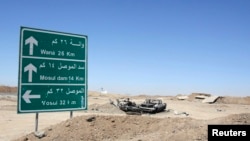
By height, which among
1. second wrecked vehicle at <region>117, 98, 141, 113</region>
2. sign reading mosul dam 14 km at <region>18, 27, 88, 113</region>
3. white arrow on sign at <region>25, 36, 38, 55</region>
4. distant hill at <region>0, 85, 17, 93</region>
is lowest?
distant hill at <region>0, 85, 17, 93</region>

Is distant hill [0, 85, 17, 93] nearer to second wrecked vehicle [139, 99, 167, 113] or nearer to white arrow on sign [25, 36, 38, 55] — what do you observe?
second wrecked vehicle [139, 99, 167, 113]

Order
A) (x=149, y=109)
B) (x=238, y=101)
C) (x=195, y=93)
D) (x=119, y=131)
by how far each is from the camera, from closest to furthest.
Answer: (x=119, y=131) < (x=149, y=109) < (x=238, y=101) < (x=195, y=93)

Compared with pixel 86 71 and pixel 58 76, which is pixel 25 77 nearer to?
pixel 58 76

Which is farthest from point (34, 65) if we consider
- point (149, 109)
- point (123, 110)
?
point (123, 110)

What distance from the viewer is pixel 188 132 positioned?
9.45m

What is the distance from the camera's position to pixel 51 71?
1024 centimetres

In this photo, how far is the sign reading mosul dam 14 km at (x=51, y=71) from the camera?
966 centimetres

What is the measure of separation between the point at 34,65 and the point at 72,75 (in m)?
1.30

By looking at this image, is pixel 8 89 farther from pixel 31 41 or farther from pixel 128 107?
pixel 31 41

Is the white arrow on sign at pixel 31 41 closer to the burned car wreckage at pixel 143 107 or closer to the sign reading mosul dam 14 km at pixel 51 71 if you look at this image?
the sign reading mosul dam 14 km at pixel 51 71

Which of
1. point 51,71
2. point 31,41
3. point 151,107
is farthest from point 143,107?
point 31,41

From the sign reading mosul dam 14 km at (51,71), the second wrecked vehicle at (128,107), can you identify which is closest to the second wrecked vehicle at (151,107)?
the second wrecked vehicle at (128,107)

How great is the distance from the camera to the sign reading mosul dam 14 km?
9.66 meters

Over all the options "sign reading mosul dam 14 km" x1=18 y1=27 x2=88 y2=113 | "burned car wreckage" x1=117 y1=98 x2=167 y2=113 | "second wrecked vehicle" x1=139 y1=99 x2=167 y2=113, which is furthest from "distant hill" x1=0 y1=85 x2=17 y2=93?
"sign reading mosul dam 14 km" x1=18 y1=27 x2=88 y2=113
